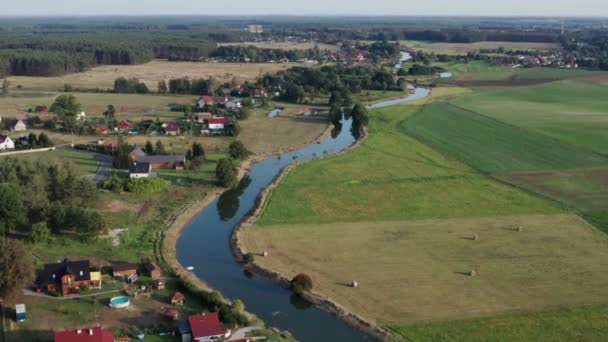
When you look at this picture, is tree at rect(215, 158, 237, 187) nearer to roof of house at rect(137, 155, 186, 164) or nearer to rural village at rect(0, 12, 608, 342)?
rural village at rect(0, 12, 608, 342)

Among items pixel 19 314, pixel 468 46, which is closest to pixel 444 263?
pixel 19 314

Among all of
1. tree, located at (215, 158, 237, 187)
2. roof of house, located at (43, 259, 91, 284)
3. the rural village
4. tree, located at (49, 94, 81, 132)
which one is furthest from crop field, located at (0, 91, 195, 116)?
roof of house, located at (43, 259, 91, 284)

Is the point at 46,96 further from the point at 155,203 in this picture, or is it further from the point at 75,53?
the point at 155,203

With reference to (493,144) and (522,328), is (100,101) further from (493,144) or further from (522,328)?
(522,328)

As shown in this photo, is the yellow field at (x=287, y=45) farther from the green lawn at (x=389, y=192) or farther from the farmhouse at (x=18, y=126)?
the green lawn at (x=389, y=192)

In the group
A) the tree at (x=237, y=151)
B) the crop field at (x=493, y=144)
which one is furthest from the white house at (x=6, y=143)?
the crop field at (x=493, y=144)
